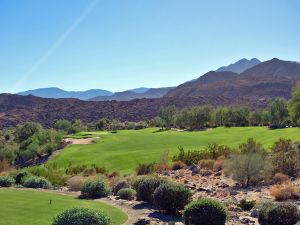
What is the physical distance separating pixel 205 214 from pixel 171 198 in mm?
3153

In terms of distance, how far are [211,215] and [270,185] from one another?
49.6 ft

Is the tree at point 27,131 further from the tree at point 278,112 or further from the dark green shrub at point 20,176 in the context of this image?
the dark green shrub at point 20,176

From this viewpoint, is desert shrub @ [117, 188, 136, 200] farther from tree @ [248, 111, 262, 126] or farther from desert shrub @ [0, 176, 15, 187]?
tree @ [248, 111, 262, 126]

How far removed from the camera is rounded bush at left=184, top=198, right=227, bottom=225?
57.1 feet

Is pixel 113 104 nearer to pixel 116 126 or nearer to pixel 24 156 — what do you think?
pixel 116 126

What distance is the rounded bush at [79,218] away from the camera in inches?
627

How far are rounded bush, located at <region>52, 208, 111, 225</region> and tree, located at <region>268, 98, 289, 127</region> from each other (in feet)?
251

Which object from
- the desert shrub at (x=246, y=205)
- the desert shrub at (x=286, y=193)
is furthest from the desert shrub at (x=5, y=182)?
the desert shrub at (x=286, y=193)

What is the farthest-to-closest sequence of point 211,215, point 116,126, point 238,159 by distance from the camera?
point 116,126 < point 238,159 < point 211,215

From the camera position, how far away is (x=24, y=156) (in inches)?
2677

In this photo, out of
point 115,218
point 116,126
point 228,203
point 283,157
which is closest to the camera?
point 115,218

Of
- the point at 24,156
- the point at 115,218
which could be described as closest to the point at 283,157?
the point at 115,218

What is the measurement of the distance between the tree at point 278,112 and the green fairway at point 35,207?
71056 mm

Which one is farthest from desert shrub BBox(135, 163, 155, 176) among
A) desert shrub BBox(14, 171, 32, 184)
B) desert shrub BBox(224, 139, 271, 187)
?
desert shrub BBox(14, 171, 32, 184)
